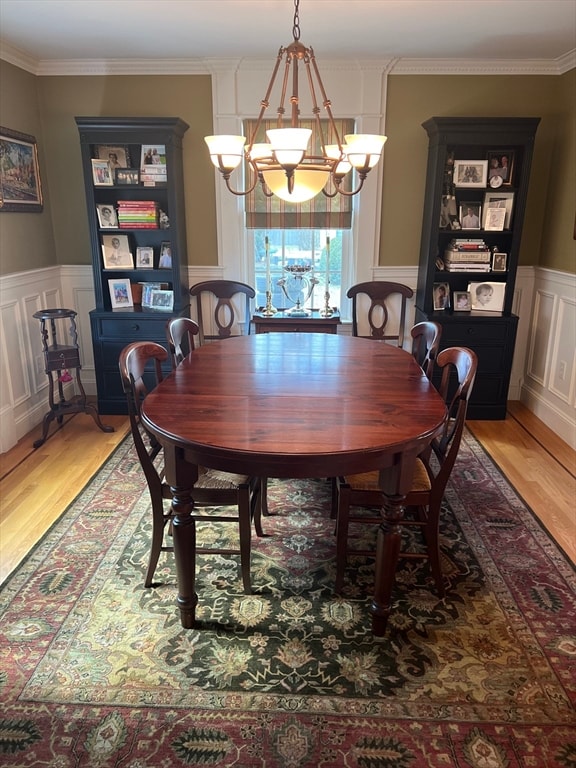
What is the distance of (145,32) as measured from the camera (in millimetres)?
3352

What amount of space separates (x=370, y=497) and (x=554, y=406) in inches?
99.4

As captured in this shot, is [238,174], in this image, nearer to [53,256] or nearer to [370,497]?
[53,256]

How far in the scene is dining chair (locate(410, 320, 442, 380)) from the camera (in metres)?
2.71

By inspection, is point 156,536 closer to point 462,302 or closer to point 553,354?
point 462,302

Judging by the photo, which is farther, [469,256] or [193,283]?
[193,283]

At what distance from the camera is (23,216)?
12.6 feet

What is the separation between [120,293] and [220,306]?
0.78 m

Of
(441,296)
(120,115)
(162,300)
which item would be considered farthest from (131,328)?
(441,296)

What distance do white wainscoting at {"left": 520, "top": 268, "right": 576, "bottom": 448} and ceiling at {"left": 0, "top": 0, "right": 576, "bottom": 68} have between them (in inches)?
62.4

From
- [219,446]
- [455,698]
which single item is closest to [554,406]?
[455,698]

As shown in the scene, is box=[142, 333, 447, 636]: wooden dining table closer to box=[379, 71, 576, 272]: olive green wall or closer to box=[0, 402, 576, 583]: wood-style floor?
box=[0, 402, 576, 583]: wood-style floor

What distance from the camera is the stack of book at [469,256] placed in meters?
4.06

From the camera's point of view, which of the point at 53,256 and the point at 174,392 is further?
the point at 53,256

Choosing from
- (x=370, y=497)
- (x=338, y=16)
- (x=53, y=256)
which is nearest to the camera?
(x=370, y=497)
